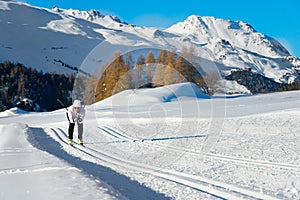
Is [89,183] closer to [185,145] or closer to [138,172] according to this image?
[138,172]

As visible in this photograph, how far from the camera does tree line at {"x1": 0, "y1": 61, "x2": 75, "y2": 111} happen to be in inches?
4289

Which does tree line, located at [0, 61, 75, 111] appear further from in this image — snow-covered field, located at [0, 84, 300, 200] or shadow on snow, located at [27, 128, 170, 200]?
shadow on snow, located at [27, 128, 170, 200]

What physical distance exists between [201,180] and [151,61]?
43.9 feet

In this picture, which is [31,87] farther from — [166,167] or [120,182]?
[120,182]

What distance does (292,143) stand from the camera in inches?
601

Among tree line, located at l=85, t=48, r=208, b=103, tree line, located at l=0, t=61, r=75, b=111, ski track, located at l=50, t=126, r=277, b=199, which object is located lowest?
ski track, located at l=50, t=126, r=277, b=199

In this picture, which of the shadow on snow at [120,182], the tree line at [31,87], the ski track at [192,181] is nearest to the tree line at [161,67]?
the ski track at [192,181]

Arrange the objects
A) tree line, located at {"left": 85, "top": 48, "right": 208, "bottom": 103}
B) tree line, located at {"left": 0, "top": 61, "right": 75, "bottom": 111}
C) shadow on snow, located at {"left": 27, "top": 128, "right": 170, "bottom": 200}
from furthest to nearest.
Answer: tree line, located at {"left": 0, "top": 61, "right": 75, "bottom": 111} < tree line, located at {"left": 85, "top": 48, "right": 208, "bottom": 103} < shadow on snow, located at {"left": 27, "top": 128, "right": 170, "bottom": 200}

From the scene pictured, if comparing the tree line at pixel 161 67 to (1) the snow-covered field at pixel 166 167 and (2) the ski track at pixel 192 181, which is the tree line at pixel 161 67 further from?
(2) the ski track at pixel 192 181

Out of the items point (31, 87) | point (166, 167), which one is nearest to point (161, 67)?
point (166, 167)

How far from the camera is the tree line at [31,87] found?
108938 millimetres

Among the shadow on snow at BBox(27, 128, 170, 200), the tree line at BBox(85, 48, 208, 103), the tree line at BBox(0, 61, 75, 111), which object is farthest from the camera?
the tree line at BBox(0, 61, 75, 111)

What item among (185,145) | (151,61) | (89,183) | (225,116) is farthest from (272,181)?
(225,116)

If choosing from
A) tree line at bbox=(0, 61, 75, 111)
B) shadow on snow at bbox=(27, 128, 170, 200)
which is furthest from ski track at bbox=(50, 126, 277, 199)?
tree line at bbox=(0, 61, 75, 111)
